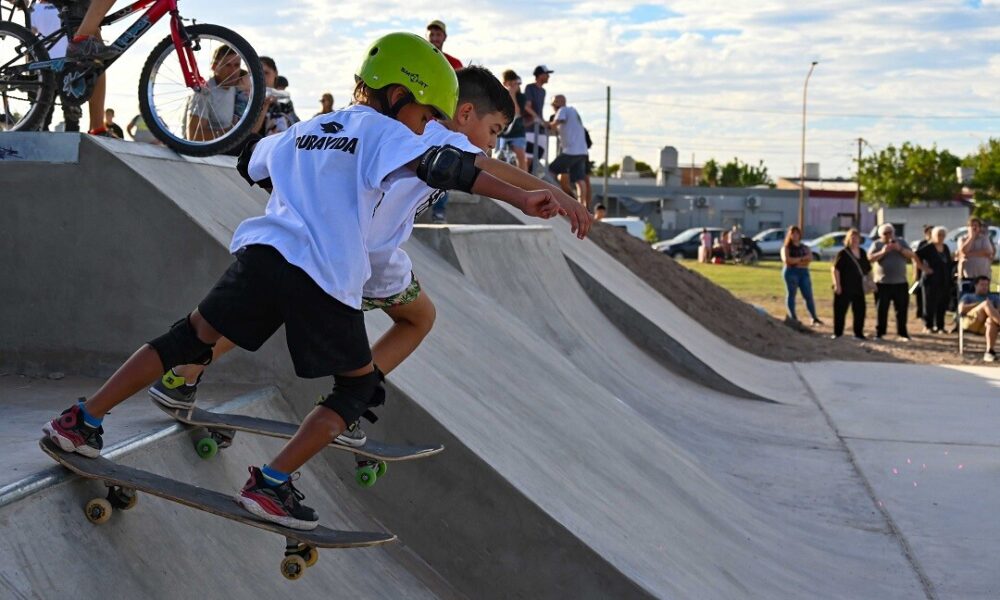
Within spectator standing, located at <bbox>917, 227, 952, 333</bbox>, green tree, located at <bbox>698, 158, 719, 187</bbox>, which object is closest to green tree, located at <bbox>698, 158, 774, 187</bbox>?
green tree, located at <bbox>698, 158, 719, 187</bbox>

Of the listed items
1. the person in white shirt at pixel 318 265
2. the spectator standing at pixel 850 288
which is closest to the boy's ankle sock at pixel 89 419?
the person in white shirt at pixel 318 265

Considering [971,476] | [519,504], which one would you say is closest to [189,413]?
[519,504]

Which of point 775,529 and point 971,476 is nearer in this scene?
point 775,529

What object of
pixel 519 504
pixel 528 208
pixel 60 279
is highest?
pixel 528 208

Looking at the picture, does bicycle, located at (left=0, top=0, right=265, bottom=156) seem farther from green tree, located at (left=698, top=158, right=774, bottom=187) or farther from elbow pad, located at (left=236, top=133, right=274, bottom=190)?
green tree, located at (left=698, top=158, right=774, bottom=187)

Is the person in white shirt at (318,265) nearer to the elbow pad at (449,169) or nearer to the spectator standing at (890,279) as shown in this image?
the elbow pad at (449,169)

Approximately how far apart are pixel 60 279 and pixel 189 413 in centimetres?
152

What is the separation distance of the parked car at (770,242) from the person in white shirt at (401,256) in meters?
45.1

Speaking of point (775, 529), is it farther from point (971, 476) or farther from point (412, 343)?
point (412, 343)

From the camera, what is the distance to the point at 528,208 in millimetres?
2852

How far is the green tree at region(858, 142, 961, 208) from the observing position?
75.8m

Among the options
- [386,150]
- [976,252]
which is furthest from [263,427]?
[976,252]

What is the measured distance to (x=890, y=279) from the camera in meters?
16.7

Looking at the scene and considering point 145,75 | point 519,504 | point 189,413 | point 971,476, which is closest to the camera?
point 189,413
